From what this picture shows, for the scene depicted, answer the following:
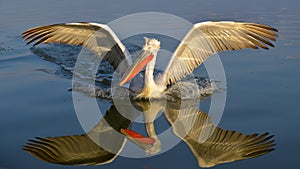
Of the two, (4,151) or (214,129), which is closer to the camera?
(4,151)

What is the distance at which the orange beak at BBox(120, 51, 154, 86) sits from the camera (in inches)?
237

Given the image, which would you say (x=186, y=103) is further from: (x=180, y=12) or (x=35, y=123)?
(x=180, y=12)

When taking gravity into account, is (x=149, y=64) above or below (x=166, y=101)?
above

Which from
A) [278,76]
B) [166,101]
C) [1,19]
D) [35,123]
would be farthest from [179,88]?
[1,19]

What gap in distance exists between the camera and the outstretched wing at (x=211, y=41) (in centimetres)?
596

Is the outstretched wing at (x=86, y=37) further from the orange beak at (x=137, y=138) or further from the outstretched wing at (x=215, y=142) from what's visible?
the orange beak at (x=137, y=138)

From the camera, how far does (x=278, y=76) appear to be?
6.92 meters

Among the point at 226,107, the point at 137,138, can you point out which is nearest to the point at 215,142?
the point at 137,138

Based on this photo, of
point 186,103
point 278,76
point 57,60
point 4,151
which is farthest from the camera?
point 57,60

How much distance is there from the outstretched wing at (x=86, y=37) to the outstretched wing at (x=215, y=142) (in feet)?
5.65

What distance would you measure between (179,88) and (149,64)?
870mm

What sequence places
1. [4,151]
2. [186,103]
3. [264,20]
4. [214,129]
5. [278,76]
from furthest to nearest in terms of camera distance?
[264,20] → [278,76] → [186,103] → [214,129] → [4,151]

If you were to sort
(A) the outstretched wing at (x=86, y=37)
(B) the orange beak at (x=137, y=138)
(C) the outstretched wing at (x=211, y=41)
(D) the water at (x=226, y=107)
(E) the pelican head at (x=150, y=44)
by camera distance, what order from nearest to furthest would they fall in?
1. (D) the water at (x=226, y=107)
2. (B) the orange beak at (x=137, y=138)
3. (C) the outstretched wing at (x=211, y=41)
4. (A) the outstretched wing at (x=86, y=37)
5. (E) the pelican head at (x=150, y=44)

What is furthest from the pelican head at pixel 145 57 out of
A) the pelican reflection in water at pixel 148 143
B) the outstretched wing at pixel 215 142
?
the outstretched wing at pixel 215 142
